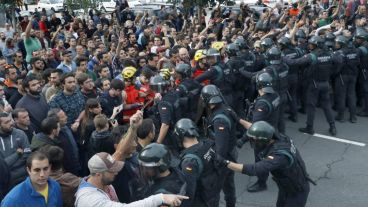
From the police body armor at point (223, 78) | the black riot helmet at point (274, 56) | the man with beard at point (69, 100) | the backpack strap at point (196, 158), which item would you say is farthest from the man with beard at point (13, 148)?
the black riot helmet at point (274, 56)

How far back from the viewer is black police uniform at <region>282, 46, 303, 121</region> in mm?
10164

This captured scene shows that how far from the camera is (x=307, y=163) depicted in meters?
8.70

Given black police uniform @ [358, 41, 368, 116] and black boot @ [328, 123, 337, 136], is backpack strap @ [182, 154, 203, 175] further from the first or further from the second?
black police uniform @ [358, 41, 368, 116]

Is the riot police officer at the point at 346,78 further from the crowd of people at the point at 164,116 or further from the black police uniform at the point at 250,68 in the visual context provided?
the black police uniform at the point at 250,68

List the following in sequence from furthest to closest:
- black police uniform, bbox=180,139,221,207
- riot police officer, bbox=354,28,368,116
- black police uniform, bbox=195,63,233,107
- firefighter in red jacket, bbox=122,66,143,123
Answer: riot police officer, bbox=354,28,368,116
black police uniform, bbox=195,63,233,107
firefighter in red jacket, bbox=122,66,143,123
black police uniform, bbox=180,139,221,207

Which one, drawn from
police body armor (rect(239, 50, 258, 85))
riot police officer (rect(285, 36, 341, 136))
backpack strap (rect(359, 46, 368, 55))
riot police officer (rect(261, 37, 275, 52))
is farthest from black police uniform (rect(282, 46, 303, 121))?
backpack strap (rect(359, 46, 368, 55))

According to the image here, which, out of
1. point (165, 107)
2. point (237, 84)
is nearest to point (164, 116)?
point (165, 107)

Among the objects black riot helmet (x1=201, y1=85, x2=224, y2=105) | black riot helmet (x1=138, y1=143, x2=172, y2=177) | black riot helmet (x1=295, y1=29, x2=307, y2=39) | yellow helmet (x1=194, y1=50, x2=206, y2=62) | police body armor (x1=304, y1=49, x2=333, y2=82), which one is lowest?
police body armor (x1=304, y1=49, x2=333, y2=82)

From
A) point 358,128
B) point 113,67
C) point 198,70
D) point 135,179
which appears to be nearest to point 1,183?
point 135,179

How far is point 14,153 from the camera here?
5812mm

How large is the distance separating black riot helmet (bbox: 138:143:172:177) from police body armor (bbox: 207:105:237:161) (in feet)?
6.60

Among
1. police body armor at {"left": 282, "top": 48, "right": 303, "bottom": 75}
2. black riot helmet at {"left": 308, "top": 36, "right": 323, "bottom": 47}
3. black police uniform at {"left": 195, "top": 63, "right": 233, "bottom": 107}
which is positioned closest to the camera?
black police uniform at {"left": 195, "top": 63, "right": 233, "bottom": 107}

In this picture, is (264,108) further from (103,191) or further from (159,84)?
(103,191)

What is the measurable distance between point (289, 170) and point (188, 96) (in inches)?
114
